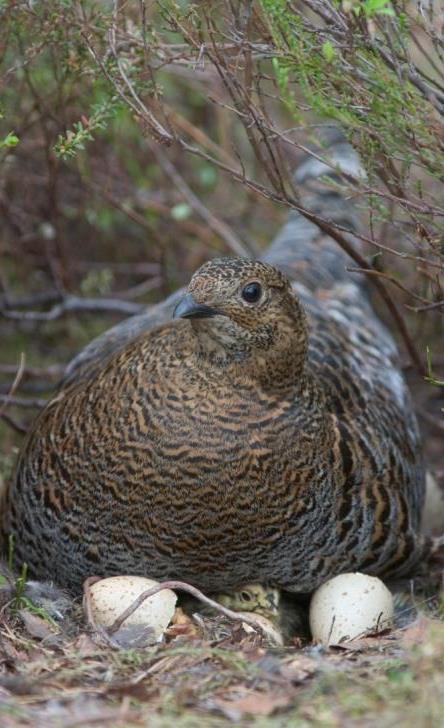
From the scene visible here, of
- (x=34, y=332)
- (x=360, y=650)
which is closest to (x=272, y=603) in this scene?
(x=360, y=650)

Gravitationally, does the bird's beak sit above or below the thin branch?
above

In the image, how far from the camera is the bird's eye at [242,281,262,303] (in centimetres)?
354

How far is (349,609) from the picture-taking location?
3.79m

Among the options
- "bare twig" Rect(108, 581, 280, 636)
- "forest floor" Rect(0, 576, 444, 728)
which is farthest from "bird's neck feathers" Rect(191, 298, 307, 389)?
"forest floor" Rect(0, 576, 444, 728)

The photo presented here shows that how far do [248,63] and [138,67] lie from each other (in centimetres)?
63

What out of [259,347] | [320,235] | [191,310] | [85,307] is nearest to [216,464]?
[259,347]

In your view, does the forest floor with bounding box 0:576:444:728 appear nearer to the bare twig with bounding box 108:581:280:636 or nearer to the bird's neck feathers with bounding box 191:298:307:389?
the bare twig with bounding box 108:581:280:636

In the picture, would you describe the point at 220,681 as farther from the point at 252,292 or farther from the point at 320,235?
the point at 320,235

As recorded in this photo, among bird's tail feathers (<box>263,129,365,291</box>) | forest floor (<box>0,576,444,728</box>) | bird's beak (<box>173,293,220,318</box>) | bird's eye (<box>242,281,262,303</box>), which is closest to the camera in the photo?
forest floor (<box>0,576,444,728</box>)

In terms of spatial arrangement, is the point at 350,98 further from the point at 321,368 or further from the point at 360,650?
the point at 360,650

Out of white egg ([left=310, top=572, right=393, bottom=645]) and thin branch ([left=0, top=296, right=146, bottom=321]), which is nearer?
white egg ([left=310, top=572, right=393, bottom=645])

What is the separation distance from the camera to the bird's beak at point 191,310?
3.39 m

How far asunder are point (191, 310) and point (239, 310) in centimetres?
18

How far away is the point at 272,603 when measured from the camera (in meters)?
3.89
